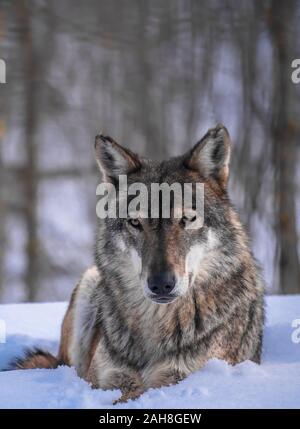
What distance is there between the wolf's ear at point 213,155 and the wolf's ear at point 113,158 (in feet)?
1.04

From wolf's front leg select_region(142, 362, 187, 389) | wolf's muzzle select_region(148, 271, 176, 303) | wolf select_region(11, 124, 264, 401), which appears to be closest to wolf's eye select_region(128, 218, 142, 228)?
wolf select_region(11, 124, 264, 401)

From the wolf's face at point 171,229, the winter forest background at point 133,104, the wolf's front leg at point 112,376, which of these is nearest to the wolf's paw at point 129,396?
the wolf's front leg at point 112,376

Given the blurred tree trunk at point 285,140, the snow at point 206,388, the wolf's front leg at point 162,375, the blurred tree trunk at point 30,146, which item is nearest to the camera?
the snow at point 206,388

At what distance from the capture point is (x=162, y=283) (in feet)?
10.3

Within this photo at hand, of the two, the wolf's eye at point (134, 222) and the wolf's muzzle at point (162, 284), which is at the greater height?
the wolf's eye at point (134, 222)

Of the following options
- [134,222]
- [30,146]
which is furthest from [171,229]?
[30,146]

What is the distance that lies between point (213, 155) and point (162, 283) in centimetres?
91

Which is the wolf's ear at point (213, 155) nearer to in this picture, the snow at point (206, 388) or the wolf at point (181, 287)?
the wolf at point (181, 287)

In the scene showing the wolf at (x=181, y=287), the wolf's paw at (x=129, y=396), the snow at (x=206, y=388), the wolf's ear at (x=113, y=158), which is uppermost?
the wolf's ear at (x=113, y=158)

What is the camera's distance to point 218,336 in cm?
352

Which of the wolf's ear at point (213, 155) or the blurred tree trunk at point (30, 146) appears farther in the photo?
the blurred tree trunk at point (30, 146)

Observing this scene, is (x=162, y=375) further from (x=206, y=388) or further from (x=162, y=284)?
(x=162, y=284)

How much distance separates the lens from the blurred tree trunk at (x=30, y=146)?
1097cm

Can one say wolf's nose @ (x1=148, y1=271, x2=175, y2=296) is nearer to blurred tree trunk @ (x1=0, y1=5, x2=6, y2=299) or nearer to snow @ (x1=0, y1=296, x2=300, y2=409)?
snow @ (x1=0, y1=296, x2=300, y2=409)
